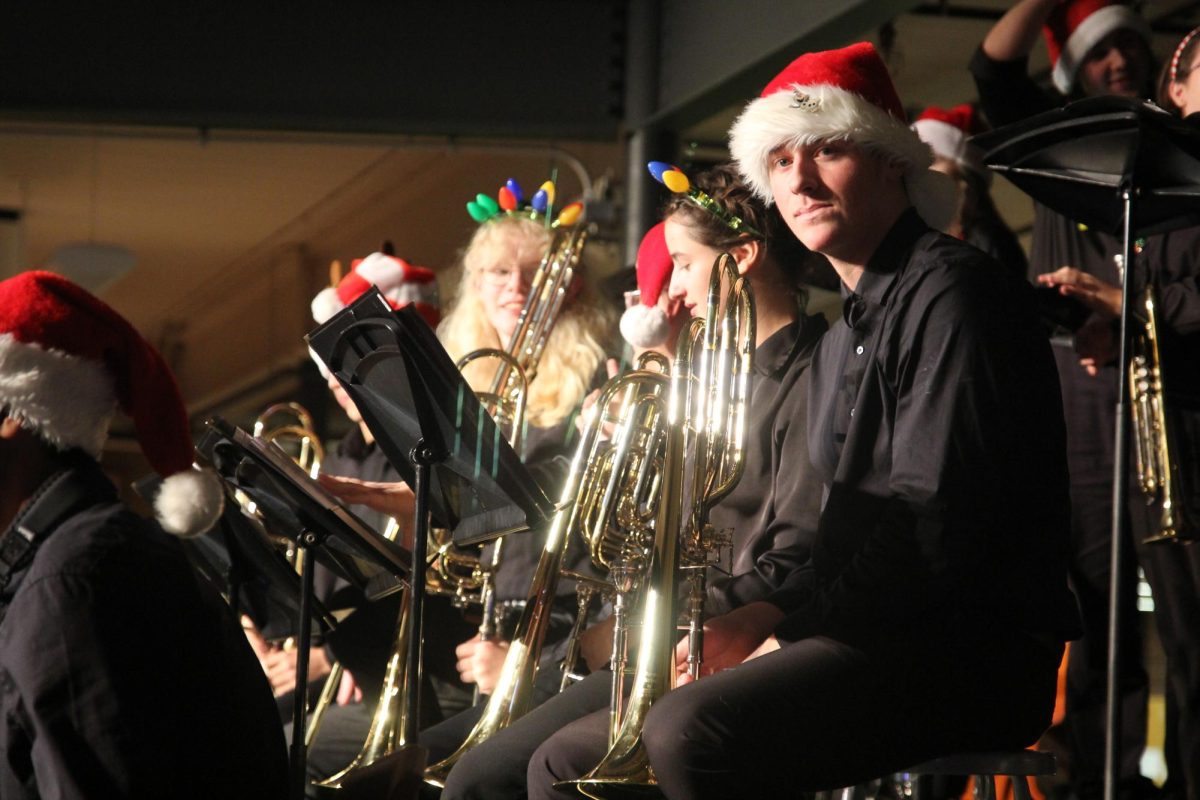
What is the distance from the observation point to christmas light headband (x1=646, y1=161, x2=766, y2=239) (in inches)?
108

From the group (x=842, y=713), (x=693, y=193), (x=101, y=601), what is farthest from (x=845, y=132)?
(x=101, y=601)

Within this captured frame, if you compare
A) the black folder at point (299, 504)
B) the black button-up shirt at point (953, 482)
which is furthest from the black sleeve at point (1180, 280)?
the black folder at point (299, 504)

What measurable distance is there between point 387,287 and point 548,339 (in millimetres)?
726

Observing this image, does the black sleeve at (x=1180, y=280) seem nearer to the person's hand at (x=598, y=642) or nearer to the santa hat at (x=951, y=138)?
the santa hat at (x=951, y=138)

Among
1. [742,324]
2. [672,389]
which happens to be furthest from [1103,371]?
[672,389]

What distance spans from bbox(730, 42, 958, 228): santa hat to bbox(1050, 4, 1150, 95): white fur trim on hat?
1290mm

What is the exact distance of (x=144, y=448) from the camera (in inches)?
89.2

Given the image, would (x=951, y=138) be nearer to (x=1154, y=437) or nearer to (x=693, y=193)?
(x=1154, y=437)

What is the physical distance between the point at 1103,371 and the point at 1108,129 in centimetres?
90

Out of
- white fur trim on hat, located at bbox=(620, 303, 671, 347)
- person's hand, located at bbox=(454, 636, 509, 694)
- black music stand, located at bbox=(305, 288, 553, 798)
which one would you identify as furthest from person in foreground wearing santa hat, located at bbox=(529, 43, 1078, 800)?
person's hand, located at bbox=(454, 636, 509, 694)

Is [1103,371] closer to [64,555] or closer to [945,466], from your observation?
[945,466]

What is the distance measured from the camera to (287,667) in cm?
412

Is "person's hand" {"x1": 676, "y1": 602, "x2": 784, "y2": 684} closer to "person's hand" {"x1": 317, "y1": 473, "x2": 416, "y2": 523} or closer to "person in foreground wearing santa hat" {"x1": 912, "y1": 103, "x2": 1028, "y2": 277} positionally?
"person's hand" {"x1": 317, "y1": 473, "x2": 416, "y2": 523}

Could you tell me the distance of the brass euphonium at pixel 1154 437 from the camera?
328 cm
